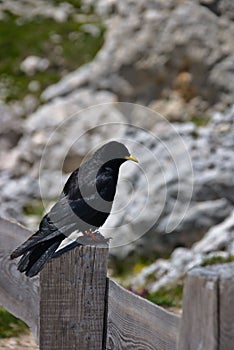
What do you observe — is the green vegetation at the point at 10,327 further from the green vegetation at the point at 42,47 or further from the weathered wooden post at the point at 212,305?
the green vegetation at the point at 42,47

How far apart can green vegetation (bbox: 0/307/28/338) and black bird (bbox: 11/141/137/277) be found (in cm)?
238

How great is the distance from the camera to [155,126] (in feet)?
57.6

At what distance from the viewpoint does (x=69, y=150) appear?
19.4m

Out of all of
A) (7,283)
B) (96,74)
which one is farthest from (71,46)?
(7,283)

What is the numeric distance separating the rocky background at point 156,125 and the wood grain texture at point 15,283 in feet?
18.4

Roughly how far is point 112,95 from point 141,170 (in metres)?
6.52

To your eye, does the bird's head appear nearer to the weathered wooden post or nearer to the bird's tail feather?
the bird's tail feather

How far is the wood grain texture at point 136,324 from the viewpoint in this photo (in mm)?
3467

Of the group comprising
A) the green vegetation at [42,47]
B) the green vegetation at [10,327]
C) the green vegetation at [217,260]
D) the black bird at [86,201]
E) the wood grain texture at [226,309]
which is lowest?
the wood grain texture at [226,309]

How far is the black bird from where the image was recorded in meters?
5.22

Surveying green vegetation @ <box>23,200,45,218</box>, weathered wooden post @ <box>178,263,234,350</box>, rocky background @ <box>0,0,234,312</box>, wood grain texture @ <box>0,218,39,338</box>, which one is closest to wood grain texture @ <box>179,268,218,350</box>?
weathered wooden post @ <box>178,263,234,350</box>

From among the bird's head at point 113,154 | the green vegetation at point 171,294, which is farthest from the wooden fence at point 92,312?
the green vegetation at point 171,294

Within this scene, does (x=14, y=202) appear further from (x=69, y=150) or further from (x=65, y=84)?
(x=65, y=84)

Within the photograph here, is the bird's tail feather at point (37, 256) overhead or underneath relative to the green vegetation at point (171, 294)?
underneath
